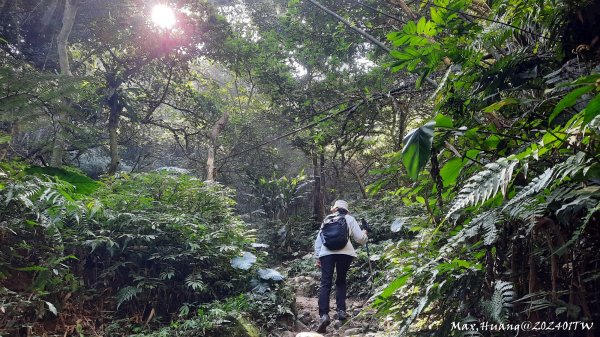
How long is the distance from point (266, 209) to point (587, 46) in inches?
420

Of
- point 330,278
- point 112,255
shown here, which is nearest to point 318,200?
point 330,278

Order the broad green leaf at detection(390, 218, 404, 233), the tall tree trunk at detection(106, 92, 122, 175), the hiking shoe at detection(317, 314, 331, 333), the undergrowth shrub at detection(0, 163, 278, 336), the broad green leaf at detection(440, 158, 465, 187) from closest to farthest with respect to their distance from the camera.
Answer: the broad green leaf at detection(440, 158, 465, 187)
the undergrowth shrub at detection(0, 163, 278, 336)
the broad green leaf at detection(390, 218, 404, 233)
the hiking shoe at detection(317, 314, 331, 333)
the tall tree trunk at detection(106, 92, 122, 175)

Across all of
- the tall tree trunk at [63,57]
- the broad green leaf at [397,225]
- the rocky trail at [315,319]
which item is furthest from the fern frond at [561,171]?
the tall tree trunk at [63,57]

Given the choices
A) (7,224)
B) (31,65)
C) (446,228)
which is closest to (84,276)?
(7,224)

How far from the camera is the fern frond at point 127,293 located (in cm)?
450

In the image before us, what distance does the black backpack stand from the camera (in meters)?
4.71

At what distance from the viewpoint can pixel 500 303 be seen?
1637 millimetres

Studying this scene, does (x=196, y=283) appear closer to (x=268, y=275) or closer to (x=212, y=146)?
(x=268, y=275)

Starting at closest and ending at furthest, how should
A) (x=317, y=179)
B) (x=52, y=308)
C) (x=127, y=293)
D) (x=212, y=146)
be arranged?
(x=52, y=308), (x=127, y=293), (x=212, y=146), (x=317, y=179)

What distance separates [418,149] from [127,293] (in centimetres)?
436

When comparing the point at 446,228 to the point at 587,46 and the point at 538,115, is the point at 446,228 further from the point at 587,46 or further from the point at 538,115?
the point at 587,46

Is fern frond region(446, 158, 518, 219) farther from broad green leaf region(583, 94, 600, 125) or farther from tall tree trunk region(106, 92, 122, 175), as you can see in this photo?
tall tree trunk region(106, 92, 122, 175)

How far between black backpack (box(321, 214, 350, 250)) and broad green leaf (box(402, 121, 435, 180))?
329 centimetres

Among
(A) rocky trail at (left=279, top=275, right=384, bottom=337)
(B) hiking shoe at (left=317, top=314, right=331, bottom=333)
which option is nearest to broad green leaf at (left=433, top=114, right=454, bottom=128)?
(A) rocky trail at (left=279, top=275, right=384, bottom=337)
